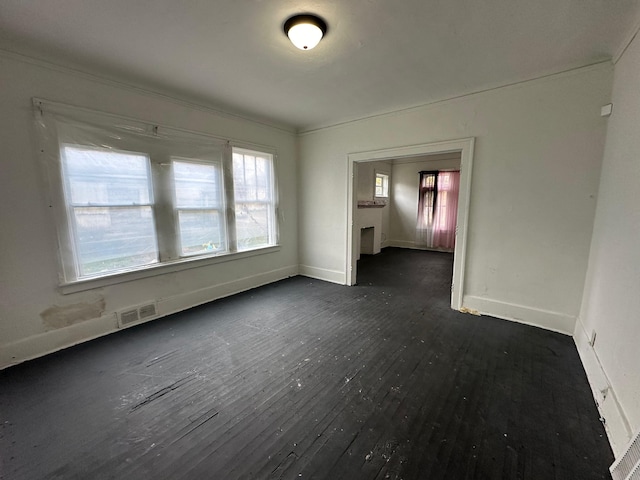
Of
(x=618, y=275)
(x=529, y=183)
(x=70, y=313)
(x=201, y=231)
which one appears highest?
(x=529, y=183)

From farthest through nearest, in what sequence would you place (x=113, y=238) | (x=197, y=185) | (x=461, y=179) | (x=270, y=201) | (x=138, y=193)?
(x=270, y=201), (x=197, y=185), (x=461, y=179), (x=138, y=193), (x=113, y=238)

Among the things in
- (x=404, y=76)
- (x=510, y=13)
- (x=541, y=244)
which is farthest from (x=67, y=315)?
(x=541, y=244)

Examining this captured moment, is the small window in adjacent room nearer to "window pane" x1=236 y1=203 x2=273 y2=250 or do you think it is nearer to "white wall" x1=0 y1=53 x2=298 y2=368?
"window pane" x1=236 y1=203 x2=273 y2=250

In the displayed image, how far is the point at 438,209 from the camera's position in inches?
280

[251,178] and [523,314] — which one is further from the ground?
[251,178]

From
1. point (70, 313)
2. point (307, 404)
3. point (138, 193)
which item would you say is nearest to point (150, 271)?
Answer: point (70, 313)

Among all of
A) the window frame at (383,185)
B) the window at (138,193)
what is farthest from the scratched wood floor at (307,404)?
the window frame at (383,185)

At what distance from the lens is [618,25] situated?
1837 millimetres

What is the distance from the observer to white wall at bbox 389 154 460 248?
7402 mm

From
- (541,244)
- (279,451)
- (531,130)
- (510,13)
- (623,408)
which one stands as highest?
(510,13)

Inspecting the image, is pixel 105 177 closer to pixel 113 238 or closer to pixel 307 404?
pixel 113 238

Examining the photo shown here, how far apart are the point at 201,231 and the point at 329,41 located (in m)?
2.54

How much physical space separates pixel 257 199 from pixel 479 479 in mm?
3743

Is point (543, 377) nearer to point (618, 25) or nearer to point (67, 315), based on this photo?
point (618, 25)
